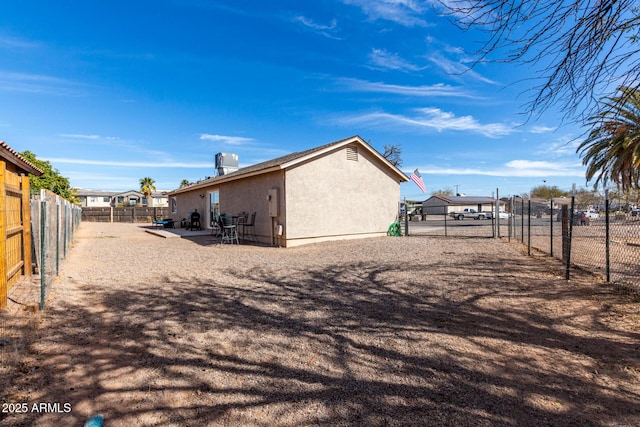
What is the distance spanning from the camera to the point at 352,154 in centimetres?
1353

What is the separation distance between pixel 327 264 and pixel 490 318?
4.48m

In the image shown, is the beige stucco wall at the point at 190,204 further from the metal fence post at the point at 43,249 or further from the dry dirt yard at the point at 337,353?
the metal fence post at the point at 43,249

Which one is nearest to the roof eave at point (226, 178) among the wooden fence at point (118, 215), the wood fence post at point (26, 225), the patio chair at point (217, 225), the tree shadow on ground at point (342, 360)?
the patio chair at point (217, 225)

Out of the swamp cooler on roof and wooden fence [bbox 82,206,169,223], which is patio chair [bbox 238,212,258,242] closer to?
the swamp cooler on roof

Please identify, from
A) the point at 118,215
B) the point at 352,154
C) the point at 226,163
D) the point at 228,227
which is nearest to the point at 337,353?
the point at 228,227

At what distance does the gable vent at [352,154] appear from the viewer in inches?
528

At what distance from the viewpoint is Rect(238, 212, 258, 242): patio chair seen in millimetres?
13749

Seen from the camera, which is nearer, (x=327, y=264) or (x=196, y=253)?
(x=327, y=264)

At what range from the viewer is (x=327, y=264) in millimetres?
8297

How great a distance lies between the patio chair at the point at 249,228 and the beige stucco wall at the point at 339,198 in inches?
98.5

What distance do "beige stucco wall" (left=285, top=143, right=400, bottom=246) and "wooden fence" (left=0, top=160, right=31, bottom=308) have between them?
7.05 m

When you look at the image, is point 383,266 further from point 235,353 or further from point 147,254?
point 147,254

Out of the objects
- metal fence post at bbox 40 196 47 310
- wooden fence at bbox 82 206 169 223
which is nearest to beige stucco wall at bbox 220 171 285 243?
metal fence post at bbox 40 196 47 310

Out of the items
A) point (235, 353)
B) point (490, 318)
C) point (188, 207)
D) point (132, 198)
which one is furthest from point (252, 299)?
point (132, 198)
